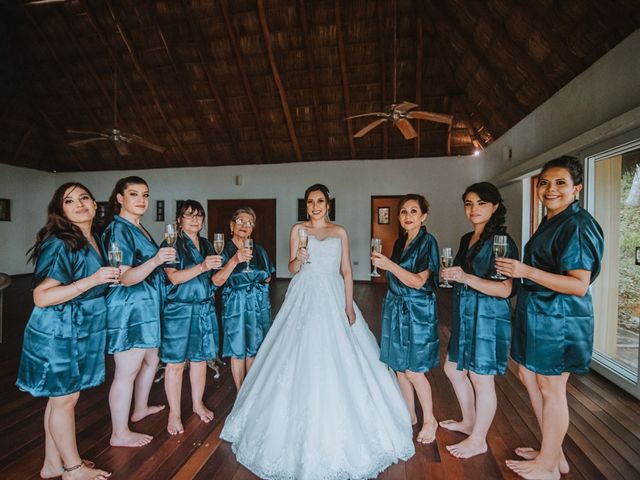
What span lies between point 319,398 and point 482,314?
1.09 meters

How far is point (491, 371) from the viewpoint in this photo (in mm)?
2041

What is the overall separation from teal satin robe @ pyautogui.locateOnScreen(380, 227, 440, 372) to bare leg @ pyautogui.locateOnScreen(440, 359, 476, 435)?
0.20 m

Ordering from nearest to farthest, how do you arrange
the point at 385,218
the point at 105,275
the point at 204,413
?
1. the point at 105,275
2. the point at 204,413
3. the point at 385,218

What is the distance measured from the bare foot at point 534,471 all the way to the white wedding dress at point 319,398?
617 millimetres

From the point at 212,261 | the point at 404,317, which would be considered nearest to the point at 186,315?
the point at 212,261

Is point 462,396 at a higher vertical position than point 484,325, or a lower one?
Result: lower

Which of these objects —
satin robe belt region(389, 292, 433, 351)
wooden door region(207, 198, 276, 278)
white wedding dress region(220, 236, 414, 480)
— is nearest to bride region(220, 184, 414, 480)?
white wedding dress region(220, 236, 414, 480)

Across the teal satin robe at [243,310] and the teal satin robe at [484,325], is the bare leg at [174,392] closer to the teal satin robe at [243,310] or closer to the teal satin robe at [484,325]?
the teal satin robe at [243,310]

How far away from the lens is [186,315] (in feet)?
7.80

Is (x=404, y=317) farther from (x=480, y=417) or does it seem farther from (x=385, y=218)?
(x=385, y=218)

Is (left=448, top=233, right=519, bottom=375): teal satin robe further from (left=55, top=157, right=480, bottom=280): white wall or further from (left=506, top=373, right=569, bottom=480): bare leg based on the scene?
(left=55, top=157, right=480, bottom=280): white wall

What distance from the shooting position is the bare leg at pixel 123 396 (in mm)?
2186

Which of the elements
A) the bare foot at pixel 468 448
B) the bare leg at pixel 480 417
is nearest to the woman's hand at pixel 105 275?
the bare leg at pixel 480 417

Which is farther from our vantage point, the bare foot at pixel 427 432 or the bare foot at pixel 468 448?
the bare foot at pixel 427 432
